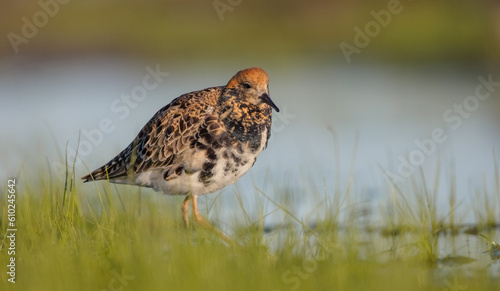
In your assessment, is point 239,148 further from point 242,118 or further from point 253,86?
point 253,86

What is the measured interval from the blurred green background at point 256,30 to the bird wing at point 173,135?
9926 mm

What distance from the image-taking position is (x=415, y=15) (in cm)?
1892

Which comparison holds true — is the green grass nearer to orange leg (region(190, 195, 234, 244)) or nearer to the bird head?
orange leg (region(190, 195, 234, 244))

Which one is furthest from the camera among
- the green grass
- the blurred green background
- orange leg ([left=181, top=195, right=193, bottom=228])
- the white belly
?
the blurred green background

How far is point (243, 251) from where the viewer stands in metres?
6.29

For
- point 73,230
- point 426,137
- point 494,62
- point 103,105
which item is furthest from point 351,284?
point 494,62

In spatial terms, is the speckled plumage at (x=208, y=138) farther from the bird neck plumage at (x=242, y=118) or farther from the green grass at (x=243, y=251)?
the green grass at (x=243, y=251)

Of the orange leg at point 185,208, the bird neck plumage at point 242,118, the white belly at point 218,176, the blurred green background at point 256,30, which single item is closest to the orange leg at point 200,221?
the orange leg at point 185,208

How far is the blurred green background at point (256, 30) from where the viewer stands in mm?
18047

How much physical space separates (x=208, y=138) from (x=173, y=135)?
417 millimetres

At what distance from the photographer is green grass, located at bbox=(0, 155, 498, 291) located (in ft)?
18.7

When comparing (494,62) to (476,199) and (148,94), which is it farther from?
Result: (476,199)

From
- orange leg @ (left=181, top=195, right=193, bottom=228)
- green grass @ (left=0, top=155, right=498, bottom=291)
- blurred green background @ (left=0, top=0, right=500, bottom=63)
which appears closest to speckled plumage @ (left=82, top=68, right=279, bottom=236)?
orange leg @ (left=181, top=195, right=193, bottom=228)

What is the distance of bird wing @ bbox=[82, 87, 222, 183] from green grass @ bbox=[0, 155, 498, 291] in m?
0.36
